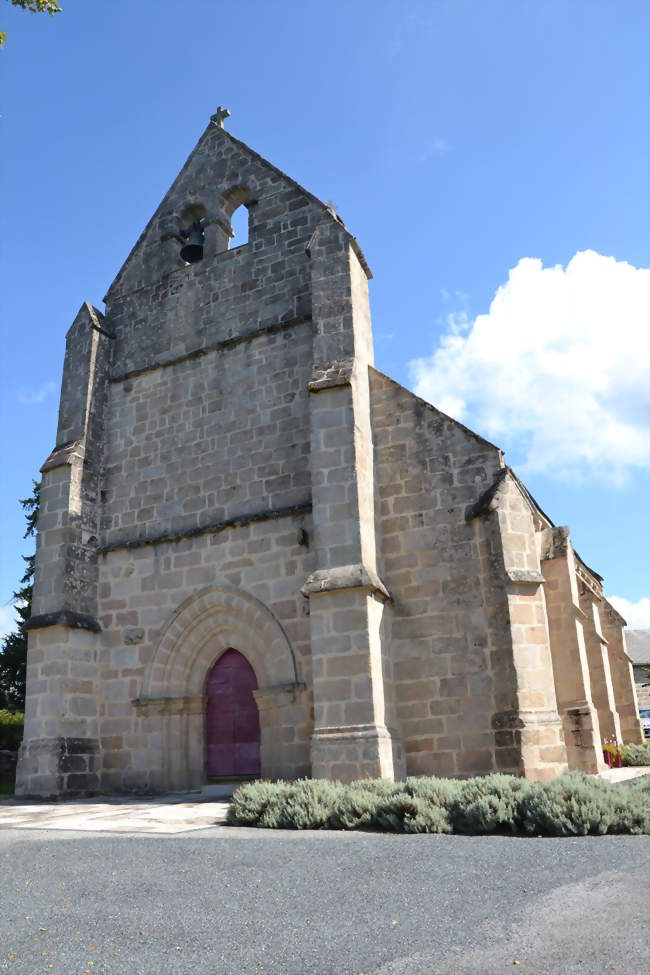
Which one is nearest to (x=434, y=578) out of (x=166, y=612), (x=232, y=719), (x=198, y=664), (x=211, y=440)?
(x=232, y=719)

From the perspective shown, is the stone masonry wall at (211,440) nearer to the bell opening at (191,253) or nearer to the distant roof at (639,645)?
the bell opening at (191,253)

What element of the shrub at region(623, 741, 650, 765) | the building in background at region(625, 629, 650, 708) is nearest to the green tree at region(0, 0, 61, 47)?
the shrub at region(623, 741, 650, 765)

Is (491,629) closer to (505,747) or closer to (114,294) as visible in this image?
(505,747)

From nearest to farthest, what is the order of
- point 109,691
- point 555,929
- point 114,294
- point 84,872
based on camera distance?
1. point 555,929
2. point 84,872
3. point 109,691
4. point 114,294

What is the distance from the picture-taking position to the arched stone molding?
1145 cm

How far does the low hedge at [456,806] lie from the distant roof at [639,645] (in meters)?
38.5

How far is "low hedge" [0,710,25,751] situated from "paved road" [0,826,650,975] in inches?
543

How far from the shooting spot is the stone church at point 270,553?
9781 mm

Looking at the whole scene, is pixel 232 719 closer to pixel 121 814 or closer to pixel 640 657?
pixel 121 814

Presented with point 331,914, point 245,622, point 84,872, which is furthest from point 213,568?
point 331,914

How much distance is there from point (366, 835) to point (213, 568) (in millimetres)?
6016

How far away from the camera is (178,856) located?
5.53 meters

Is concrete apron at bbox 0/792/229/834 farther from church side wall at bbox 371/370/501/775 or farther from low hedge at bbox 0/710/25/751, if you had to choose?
low hedge at bbox 0/710/25/751

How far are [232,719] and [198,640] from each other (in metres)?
1.31
